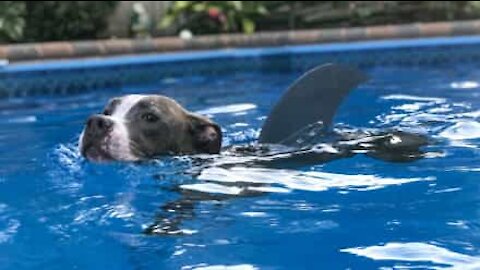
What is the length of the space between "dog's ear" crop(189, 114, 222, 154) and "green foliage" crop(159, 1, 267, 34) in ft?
22.7

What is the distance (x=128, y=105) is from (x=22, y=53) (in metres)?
5.47

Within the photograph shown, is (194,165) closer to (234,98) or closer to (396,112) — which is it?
(396,112)

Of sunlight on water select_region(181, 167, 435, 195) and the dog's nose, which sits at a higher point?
the dog's nose

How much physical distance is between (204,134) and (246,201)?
2.79ft

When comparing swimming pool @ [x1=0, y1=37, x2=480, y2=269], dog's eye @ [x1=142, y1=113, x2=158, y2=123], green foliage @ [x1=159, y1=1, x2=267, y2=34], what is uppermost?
green foliage @ [x1=159, y1=1, x2=267, y2=34]

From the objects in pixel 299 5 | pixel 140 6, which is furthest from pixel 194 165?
pixel 299 5

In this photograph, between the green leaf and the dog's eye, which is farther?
the green leaf

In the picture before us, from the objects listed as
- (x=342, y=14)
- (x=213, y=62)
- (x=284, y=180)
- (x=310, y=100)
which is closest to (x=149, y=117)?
(x=284, y=180)

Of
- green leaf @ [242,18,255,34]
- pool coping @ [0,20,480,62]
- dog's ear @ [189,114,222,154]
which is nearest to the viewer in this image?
dog's ear @ [189,114,222,154]

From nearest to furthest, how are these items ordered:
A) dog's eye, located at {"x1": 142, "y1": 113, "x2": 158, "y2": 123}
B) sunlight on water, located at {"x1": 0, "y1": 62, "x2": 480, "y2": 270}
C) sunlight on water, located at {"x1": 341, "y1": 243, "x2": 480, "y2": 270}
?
sunlight on water, located at {"x1": 341, "y1": 243, "x2": 480, "y2": 270} → sunlight on water, located at {"x1": 0, "y1": 62, "x2": 480, "y2": 270} → dog's eye, located at {"x1": 142, "y1": 113, "x2": 158, "y2": 123}

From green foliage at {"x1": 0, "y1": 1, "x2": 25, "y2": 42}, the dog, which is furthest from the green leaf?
the dog

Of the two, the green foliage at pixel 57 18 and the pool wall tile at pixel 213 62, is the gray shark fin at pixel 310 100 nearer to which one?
the pool wall tile at pixel 213 62

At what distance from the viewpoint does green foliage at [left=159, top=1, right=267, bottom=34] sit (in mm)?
11930

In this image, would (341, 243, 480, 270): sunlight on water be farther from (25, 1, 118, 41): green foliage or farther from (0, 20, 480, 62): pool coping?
(25, 1, 118, 41): green foliage
